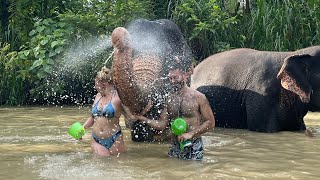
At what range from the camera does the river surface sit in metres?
3.98

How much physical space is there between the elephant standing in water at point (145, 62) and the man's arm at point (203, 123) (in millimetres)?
412

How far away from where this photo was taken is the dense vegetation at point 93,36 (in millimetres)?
10211

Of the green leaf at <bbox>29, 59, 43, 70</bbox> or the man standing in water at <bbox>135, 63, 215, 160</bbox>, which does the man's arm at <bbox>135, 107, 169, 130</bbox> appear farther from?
the green leaf at <bbox>29, 59, 43, 70</bbox>

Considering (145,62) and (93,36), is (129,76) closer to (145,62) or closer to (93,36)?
(145,62)

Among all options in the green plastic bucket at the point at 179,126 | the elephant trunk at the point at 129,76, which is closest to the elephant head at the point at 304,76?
the elephant trunk at the point at 129,76

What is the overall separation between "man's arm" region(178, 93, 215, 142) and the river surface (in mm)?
213

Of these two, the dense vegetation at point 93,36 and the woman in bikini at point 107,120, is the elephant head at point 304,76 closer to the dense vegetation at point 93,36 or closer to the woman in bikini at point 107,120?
the woman in bikini at point 107,120

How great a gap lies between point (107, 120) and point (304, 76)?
110 inches

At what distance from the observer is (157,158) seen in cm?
466

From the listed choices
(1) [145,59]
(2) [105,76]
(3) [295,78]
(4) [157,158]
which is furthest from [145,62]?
(3) [295,78]

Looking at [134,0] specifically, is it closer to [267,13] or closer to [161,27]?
[267,13]

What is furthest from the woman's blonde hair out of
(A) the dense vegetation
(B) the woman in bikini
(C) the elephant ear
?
(A) the dense vegetation

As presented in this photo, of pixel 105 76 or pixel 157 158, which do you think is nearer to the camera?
pixel 157 158

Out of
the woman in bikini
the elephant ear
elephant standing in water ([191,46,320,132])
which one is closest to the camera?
the woman in bikini
